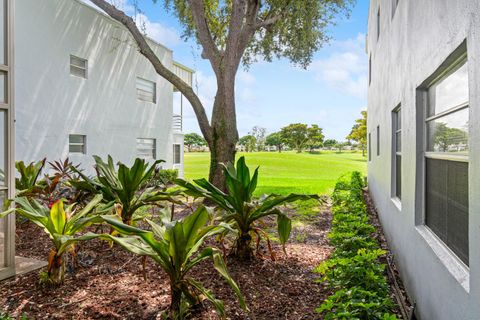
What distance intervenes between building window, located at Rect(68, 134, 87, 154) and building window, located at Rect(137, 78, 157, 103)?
11.1 feet

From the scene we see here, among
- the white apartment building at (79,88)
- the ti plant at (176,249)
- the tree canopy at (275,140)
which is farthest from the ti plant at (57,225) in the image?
the tree canopy at (275,140)

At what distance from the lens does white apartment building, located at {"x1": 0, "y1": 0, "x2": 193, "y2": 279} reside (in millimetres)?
9508

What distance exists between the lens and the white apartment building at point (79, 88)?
9508 mm

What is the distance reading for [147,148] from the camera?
1473 cm

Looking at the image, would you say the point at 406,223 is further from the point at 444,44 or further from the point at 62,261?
the point at 62,261

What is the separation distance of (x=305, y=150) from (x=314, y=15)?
178ft

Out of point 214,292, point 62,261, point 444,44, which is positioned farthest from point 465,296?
point 62,261

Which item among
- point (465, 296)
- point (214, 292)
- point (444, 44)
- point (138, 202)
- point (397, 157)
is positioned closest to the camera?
point (465, 296)

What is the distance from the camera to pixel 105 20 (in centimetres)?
1217

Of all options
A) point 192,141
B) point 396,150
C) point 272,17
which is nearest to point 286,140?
point 192,141

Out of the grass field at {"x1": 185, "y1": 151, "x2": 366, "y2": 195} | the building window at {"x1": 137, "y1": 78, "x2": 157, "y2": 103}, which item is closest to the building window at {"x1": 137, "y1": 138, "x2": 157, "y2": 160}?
the building window at {"x1": 137, "y1": 78, "x2": 157, "y2": 103}

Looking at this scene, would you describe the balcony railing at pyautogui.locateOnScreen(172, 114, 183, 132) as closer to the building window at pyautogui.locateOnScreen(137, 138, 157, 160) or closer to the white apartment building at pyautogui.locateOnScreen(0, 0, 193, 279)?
the white apartment building at pyautogui.locateOnScreen(0, 0, 193, 279)

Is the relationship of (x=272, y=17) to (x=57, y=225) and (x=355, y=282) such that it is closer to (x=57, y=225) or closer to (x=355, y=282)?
(x=57, y=225)

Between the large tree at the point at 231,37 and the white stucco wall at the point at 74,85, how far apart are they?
1.90 meters
